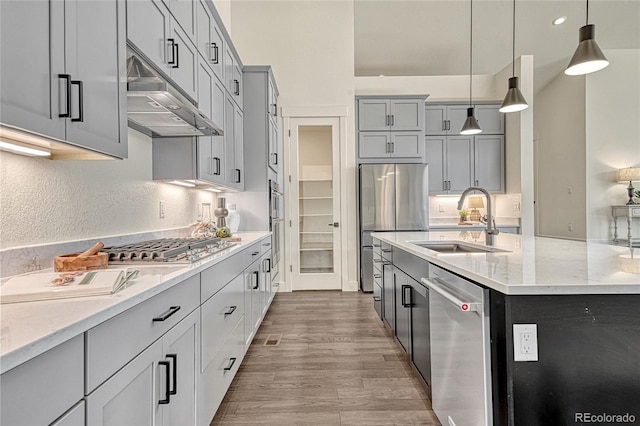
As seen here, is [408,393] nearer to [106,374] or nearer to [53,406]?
[106,374]

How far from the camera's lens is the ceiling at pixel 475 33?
18.7ft

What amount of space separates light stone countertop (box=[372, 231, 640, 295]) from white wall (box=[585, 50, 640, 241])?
5877 mm

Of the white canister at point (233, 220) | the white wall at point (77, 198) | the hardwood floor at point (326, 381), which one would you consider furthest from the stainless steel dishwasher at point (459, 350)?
the white canister at point (233, 220)

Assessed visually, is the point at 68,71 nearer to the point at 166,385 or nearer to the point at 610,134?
the point at 166,385

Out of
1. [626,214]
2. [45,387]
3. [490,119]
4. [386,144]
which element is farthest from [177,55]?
[626,214]

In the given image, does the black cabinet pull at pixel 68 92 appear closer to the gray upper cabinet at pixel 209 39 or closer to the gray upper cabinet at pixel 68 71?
the gray upper cabinet at pixel 68 71

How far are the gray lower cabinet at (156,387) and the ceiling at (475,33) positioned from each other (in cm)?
601

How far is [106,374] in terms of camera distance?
837 millimetres

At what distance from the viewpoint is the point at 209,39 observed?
8.84 ft

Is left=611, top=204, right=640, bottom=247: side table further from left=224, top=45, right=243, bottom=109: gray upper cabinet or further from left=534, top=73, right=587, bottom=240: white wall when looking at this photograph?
left=224, top=45, right=243, bottom=109: gray upper cabinet

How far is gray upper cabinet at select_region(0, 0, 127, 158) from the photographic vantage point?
0.91m

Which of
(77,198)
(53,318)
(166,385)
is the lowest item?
(166,385)

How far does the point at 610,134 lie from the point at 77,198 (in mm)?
8341

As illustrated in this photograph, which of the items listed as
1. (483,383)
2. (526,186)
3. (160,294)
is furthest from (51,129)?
(526,186)
